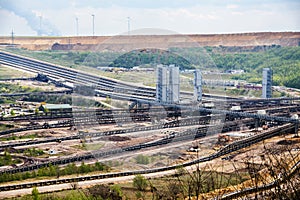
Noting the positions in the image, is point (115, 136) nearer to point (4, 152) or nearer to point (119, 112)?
point (4, 152)

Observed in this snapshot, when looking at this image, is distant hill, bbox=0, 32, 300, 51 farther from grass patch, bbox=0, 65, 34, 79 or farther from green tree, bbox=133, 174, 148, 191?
green tree, bbox=133, 174, 148, 191

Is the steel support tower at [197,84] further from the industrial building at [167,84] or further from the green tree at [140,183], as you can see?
the green tree at [140,183]

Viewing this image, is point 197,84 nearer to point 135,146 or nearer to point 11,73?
point 135,146

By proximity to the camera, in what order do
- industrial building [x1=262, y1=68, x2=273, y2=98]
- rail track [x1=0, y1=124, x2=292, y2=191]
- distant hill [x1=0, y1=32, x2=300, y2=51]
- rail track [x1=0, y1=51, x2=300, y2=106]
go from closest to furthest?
rail track [x1=0, y1=124, x2=292, y2=191] → industrial building [x1=262, y1=68, x2=273, y2=98] → rail track [x1=0, y1=51, x2=300, y2=106] → distant hill [x1=0, y1=32, x2=300, y2=51]

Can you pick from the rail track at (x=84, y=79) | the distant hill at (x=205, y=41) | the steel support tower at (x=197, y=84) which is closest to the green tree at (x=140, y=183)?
the steel support tower at (x=197, y=84)

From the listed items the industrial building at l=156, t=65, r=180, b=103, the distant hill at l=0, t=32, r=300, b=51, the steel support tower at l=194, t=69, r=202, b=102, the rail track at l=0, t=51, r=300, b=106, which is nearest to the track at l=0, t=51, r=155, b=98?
the rail track at l=0, t=51, r=300, b=106

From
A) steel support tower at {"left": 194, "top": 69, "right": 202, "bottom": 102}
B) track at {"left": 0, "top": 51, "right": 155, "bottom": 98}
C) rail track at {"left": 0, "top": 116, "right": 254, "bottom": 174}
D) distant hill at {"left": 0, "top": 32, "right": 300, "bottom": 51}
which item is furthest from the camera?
distant hill at {"left": 0, "top": 32, "right": 300, "bottom": 51}

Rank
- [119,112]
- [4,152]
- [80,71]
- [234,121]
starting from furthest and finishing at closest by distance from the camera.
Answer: [80,71]
[119,112]
[234,121]
[4,152]

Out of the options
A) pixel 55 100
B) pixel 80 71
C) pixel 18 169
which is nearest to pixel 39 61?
pixel 80 71
